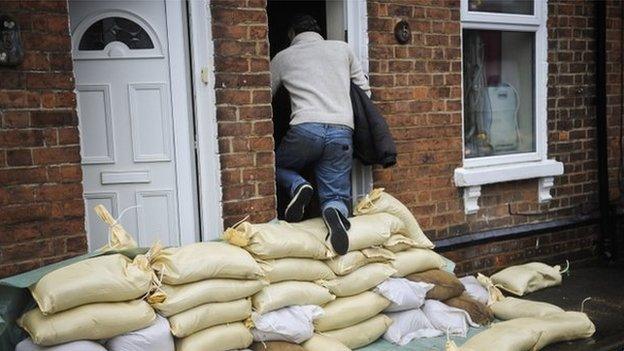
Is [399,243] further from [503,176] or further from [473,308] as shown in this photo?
[503,176]

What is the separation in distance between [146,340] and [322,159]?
75.2 inches

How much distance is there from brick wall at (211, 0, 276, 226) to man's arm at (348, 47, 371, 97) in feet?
2.08

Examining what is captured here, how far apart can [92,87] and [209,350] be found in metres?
1.97

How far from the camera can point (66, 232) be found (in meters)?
4.14

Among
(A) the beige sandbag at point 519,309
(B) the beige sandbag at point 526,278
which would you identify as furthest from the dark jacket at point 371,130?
(B) the beige sandbag at point 526,278

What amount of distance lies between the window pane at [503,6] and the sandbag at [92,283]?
3.94 metres

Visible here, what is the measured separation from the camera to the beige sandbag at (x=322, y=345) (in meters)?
3.97

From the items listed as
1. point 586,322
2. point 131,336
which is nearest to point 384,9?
point 586,322

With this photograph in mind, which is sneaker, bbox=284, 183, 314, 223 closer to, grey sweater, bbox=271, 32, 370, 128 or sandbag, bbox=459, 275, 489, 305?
grey sweater, bbox=271, 32, 370, 128

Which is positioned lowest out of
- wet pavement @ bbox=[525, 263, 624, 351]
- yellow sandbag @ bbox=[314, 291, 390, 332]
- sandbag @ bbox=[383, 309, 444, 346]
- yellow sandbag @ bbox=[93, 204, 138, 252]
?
wet pavement @ bbox=[525, 263, 624, 351]

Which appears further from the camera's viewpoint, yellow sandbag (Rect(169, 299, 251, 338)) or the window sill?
the window sill

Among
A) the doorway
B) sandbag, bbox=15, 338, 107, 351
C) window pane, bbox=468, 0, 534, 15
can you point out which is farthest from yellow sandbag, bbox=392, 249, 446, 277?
window pane, bbox=468, 0, 534, 15

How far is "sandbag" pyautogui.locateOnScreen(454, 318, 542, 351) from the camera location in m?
4.02

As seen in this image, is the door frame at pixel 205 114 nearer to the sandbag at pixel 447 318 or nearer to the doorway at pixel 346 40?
the doorway at pixel 346 40
